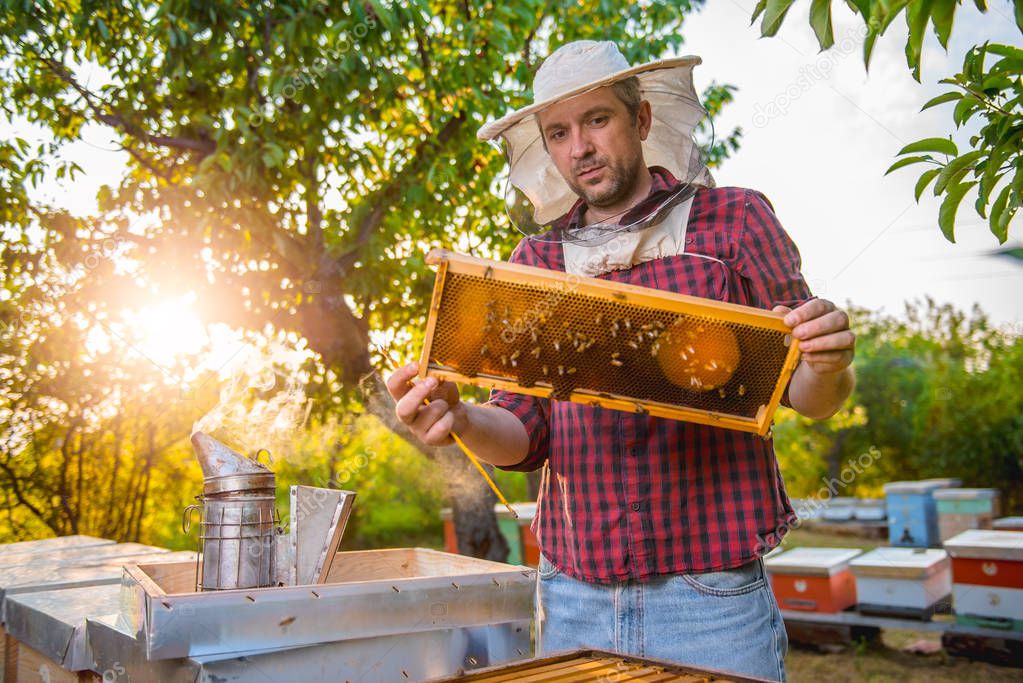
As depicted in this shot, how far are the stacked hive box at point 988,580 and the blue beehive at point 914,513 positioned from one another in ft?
11.8

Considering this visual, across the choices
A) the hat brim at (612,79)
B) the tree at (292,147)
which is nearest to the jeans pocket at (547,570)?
the hat brim at (612,79)

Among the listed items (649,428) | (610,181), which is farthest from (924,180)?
(649,428)

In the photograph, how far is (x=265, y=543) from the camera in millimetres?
2268

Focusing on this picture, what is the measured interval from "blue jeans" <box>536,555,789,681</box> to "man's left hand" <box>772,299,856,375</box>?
21.8 inches

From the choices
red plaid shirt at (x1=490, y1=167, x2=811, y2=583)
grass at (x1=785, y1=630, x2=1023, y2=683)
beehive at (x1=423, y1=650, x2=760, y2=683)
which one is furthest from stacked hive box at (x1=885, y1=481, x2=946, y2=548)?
beehive at (x1=423, y1=650, x2=760, y2=683)

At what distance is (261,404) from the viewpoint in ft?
15.8

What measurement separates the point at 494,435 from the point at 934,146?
119 cm

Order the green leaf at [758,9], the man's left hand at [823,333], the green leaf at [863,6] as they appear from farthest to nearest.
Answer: the man's left hand at [823,333] < the green leaf at [758,9] < the green leaf at [863,6]

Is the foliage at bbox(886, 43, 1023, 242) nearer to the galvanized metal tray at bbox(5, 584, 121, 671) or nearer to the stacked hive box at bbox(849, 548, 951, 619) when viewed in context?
the galvanized metal tray at bbox(5, 584, 121, 671)

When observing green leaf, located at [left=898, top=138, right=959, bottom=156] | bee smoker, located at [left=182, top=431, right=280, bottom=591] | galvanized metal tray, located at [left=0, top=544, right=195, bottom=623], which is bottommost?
galvanized metal tray, located at [left=0, top=544, right=195, bottom=623]

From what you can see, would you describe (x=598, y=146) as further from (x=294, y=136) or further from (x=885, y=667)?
(x=885, y=667)

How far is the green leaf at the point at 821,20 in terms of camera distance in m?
1.37

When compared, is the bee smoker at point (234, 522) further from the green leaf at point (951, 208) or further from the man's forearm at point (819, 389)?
the green leaf at point (951, 208)

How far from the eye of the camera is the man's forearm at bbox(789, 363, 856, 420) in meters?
1.67
